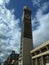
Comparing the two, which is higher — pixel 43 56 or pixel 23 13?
pixel 23 13

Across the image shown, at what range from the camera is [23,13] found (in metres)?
100

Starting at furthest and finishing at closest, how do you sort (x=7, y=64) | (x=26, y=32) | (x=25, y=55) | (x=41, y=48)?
(x=7, y=64) → (x=26, y=32) → (x=25, y=55) → (x=41, y=48)

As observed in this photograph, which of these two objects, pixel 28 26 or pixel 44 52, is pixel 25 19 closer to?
pixel 28 26

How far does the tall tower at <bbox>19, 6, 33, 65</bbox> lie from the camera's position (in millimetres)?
88250

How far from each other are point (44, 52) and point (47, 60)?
11.7 feet

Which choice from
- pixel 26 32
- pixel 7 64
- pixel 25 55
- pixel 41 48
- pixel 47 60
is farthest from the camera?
pixel 7 64

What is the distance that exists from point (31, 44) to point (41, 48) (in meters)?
28.1

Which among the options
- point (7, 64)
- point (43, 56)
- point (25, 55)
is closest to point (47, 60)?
point (43, 56)

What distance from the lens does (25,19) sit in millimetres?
98062

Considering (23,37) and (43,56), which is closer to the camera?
(43,56)

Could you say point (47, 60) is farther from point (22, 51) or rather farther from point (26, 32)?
point (26, 32)

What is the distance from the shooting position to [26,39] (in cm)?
9231

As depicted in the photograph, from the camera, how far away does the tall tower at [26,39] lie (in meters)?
88.2

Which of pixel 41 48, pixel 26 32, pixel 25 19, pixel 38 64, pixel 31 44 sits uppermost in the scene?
pixel 25 19
